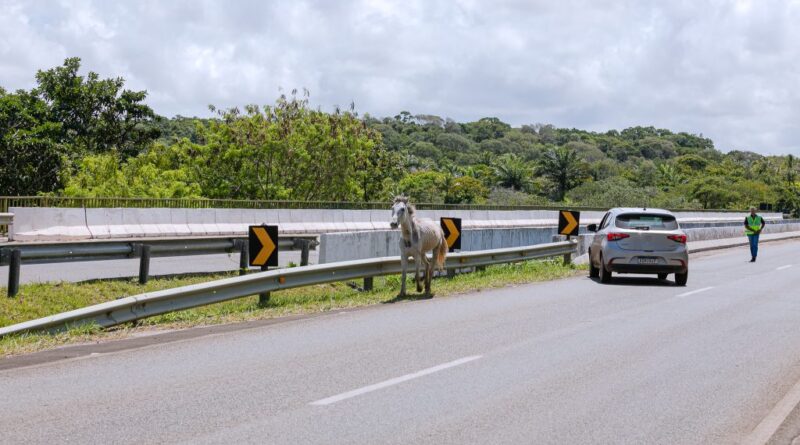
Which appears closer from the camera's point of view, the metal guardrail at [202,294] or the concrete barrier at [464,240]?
the metal guardrail at [202,294]

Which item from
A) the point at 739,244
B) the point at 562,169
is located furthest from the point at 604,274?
the point at 562,169

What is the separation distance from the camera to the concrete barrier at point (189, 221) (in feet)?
86.8

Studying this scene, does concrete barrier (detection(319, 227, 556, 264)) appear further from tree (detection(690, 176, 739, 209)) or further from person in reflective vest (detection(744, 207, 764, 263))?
tree (detection(690, 176, 739, 209))

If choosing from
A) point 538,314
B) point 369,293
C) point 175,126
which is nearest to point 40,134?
point 369,293

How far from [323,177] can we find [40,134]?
18.0 metres

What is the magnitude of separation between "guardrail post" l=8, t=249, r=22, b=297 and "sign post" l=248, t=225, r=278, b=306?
3.55 m

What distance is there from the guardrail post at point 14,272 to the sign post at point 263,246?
355 centimetres

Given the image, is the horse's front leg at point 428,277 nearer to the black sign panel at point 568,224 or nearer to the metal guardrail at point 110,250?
the metal guardrail at point 110,250

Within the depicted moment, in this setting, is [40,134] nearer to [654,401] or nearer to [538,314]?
[538,314]

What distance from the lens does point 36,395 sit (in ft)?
23.9

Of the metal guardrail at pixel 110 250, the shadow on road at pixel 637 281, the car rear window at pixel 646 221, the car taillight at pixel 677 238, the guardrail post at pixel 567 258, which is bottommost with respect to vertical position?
the shadow on road at pixel 637 281

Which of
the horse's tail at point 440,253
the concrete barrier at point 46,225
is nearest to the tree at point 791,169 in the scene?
the concrete barrier at point 46,225

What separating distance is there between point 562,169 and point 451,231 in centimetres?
8259

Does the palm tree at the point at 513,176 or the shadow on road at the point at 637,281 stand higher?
the palm tree at the point at 513,176
